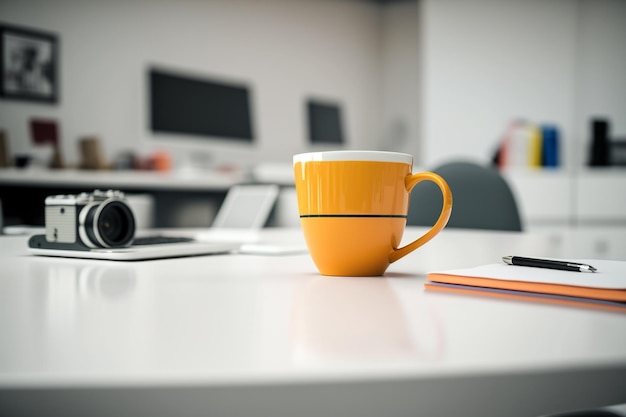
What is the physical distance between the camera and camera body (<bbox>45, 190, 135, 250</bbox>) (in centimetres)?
70

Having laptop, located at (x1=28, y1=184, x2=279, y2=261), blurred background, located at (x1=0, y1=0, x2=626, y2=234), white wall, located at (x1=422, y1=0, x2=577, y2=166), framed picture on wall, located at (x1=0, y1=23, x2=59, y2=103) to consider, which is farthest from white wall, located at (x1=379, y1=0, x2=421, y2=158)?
laptop, located at (x1=28, y1=184, x2=279, y2=261)

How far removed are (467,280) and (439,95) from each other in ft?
11.8

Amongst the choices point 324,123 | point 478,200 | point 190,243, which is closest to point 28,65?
point 324,123

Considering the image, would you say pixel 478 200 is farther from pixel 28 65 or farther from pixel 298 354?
pixel 28 65

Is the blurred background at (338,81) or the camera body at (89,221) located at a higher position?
→ the blurred background at (338,81)

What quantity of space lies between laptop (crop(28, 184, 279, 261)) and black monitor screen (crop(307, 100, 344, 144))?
10.4ft

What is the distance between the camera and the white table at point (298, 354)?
24 centimetres

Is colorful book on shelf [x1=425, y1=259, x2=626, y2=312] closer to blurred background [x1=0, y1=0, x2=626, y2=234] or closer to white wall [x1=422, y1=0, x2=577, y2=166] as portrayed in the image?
blurred background [x1=0, y1=0, x2=626, y2=234]

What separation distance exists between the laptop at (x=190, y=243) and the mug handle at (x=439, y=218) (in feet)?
1.01

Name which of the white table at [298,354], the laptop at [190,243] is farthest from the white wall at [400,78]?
the white table at [298,354]

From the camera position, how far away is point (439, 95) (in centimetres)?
389

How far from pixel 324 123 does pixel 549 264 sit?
12.9 ft

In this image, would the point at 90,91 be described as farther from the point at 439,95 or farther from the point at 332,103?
the point at 439,95

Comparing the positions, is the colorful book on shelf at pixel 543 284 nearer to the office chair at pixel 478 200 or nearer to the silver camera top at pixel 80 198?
the silver camera top at pixel 80 198
